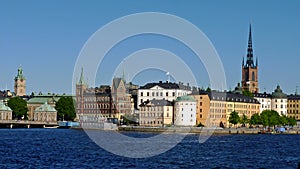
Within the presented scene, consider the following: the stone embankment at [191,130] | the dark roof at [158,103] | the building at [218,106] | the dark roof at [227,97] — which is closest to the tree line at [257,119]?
the building at [218,106]

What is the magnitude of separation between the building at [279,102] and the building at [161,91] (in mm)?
31392

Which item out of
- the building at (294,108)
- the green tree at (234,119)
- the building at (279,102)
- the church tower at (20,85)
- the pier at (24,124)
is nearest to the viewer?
the pier at (24,124)

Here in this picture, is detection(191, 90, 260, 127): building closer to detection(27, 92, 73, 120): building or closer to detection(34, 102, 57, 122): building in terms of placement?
Result: detection(34, 102, 57, 122): building

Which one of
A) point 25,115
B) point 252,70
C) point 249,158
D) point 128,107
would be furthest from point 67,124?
point 249,158

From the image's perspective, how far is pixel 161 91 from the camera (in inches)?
5044

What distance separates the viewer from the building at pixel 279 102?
15338 cm

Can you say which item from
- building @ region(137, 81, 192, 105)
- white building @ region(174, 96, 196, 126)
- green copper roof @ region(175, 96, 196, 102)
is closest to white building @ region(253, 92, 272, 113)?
building @ region(137, 81, 192, 105)

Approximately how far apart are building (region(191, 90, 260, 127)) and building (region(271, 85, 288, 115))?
1682 cm

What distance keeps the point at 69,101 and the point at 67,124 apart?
52.6 ft

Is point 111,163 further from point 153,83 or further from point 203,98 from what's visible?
point 153,83

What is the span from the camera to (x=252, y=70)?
169 metres

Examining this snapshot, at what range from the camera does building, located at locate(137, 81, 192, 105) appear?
127062mm

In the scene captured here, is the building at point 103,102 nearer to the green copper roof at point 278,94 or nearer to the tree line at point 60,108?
the tree line at point 60,108

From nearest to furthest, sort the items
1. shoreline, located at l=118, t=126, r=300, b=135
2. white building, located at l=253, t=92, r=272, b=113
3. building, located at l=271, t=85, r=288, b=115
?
shoreline, located at l=118, t=126, r=300, b=135 < white building, located at l=253, t=92, r=272, b=113 < building, located at l=271, t=85, r=288, b=115
